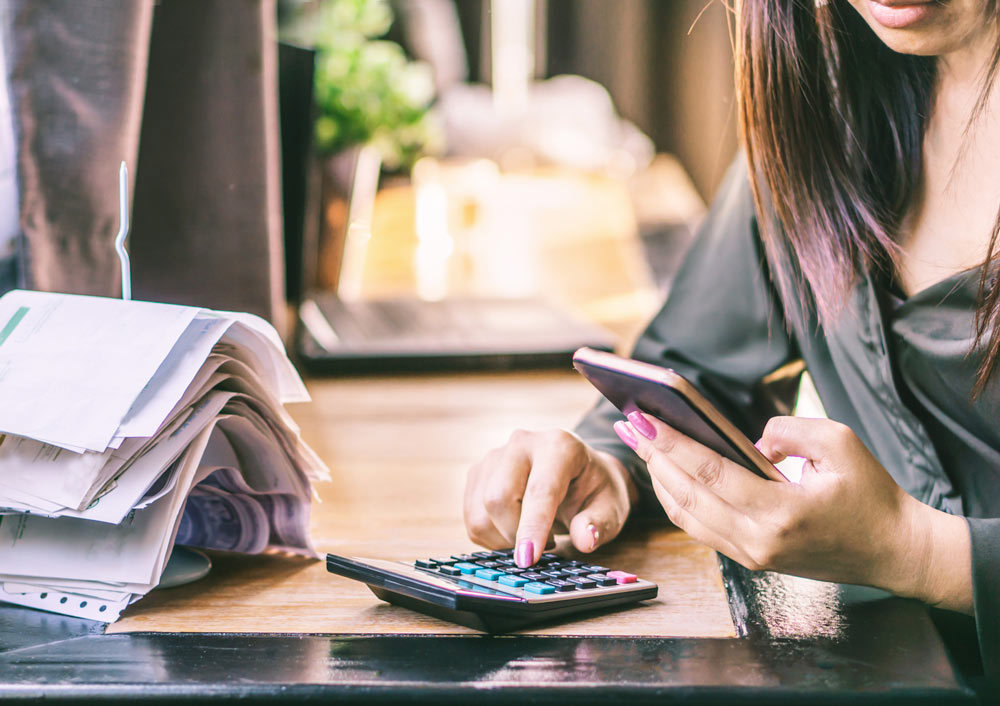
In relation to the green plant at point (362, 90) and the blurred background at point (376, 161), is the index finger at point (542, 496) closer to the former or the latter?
the blurred background at point (376, 161)

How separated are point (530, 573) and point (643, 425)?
0.12 m

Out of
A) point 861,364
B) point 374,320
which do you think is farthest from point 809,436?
point 374,320

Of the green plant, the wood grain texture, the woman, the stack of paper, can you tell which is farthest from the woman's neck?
the green plant

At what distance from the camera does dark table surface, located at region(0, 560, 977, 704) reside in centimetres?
50

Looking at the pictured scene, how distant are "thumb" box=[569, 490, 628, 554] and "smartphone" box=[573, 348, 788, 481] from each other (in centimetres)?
15

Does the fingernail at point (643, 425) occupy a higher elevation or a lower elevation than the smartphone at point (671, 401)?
lower

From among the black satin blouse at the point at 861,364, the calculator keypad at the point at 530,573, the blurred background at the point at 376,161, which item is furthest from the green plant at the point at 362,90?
the calculator keypad at the point at 530,573

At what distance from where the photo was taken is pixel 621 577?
0.64 m

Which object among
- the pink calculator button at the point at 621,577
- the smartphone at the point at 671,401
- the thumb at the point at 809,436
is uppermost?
the smartphone at the point at 671,401

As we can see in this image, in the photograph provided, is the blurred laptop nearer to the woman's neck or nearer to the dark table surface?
the woman's neck

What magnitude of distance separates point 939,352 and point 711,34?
2.37m

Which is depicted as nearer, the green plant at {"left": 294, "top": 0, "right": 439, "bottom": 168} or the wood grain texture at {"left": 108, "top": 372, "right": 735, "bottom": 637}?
the wood grain texture at {"left": 108, "top": 372, "right": 735, "bottom": 637}

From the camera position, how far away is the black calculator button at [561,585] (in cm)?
60

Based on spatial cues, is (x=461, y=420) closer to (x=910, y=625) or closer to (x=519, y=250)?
(x=910, y=625)
